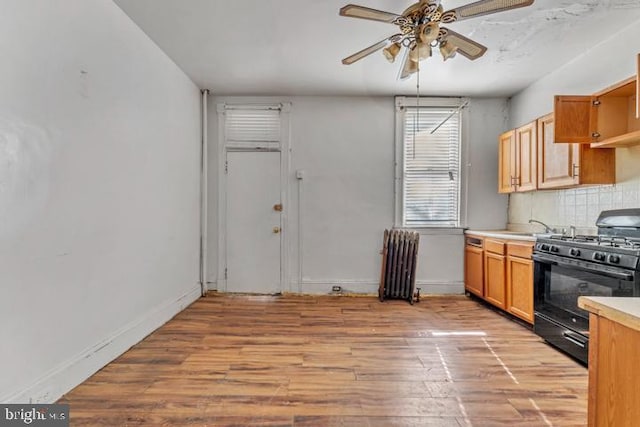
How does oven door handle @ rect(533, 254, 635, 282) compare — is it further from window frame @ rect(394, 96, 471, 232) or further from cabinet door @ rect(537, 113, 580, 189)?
window frame @ rect(394, 96, 471, 232)

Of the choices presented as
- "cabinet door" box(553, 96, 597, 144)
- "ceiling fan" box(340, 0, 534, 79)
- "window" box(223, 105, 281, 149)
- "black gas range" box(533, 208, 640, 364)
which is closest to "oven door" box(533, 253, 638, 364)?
"black gas range" box(533, 208, 640, 364)

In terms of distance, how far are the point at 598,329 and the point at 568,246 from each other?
197cm

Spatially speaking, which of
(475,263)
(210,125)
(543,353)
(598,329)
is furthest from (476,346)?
(210,125)

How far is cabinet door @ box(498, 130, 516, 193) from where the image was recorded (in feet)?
13.5

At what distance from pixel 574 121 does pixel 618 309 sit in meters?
2.61

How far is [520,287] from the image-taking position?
346 centimetres

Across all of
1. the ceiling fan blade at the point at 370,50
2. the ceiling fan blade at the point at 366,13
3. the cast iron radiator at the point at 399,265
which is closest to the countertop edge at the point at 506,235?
the cast iron radiator at the point at 399,265

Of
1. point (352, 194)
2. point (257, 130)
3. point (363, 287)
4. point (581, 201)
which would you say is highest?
point (257, 130)

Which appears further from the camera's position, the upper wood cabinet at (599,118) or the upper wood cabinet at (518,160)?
the upper wood cabinet at (518,160)

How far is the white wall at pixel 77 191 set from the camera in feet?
5.98

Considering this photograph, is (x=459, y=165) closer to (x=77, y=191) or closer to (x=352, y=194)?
(x=352, y=194)

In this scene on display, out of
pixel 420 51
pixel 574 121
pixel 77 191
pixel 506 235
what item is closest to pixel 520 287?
pixel 506 235

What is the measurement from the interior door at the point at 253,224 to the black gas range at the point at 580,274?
2972mm

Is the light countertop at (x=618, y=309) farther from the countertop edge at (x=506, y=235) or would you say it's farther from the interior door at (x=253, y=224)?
the interior door at (x=253, y=224)
